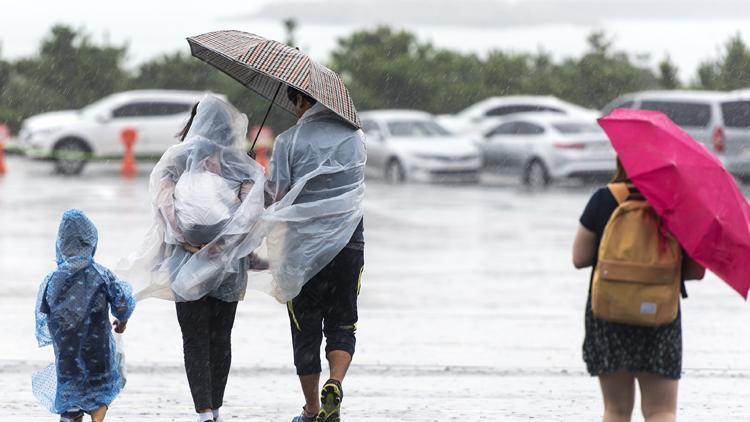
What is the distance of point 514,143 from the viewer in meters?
26.8

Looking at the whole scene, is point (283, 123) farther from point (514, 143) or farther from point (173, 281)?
point (173, 281)

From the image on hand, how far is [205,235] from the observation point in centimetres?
656

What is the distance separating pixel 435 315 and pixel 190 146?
4428 millimetres

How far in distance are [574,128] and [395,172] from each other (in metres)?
3.49

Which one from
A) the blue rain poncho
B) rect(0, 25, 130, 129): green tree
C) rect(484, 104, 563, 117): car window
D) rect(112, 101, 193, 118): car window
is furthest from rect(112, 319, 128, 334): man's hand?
rect(0, 25, 130, 129): green tree

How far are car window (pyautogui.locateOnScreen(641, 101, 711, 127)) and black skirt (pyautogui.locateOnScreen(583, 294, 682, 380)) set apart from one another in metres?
20.2

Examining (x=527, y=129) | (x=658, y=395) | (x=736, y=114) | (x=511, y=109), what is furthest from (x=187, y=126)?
(x=511, y=109)

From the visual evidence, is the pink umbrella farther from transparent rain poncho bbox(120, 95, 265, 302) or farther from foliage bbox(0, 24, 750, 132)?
foliage bbox(0, 24, 750, 132)

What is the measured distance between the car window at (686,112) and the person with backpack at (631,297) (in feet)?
66.1

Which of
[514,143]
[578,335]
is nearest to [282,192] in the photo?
[578,335]

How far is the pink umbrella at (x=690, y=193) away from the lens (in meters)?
5.00

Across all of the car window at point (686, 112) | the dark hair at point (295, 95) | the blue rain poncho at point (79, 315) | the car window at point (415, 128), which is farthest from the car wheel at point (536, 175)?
the blue rain poncho at point (79, 315)

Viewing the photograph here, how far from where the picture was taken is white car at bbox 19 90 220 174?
2928 cm

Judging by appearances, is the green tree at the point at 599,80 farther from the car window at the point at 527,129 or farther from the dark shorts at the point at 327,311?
the dark shorts at the point at 327,311
